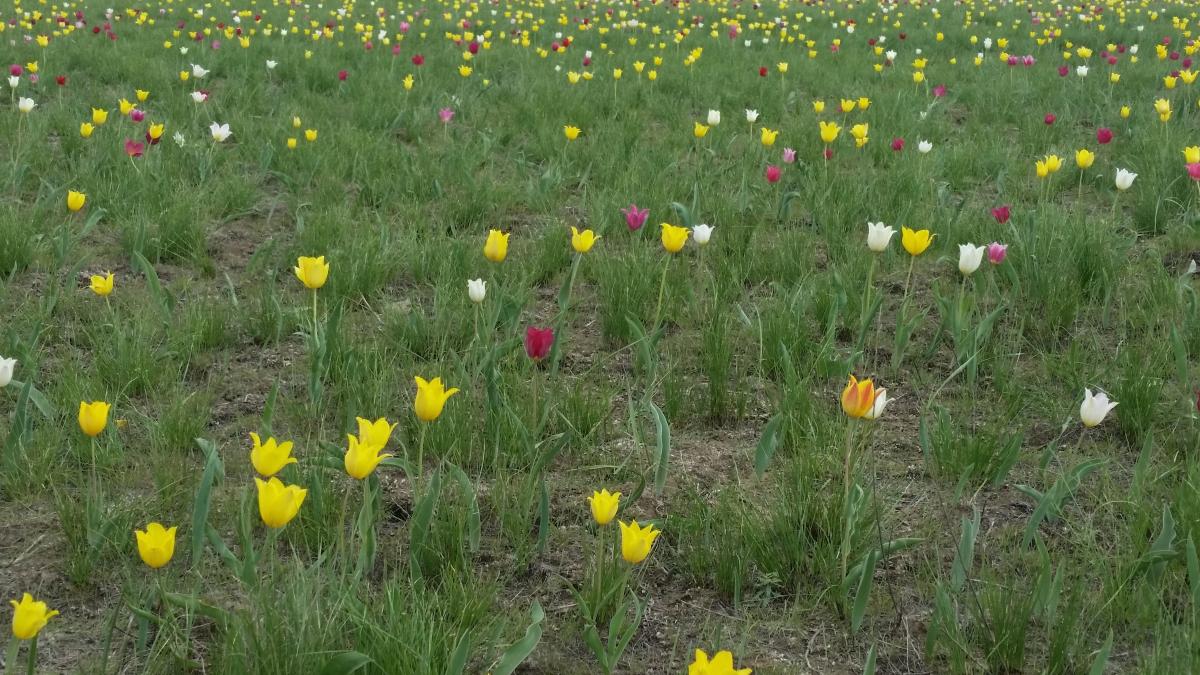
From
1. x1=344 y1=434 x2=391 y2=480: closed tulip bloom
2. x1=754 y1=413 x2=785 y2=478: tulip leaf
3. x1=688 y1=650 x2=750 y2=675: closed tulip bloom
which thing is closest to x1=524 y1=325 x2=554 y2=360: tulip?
x1=754 y1=413 x2=785 y2=478: tulip leaf

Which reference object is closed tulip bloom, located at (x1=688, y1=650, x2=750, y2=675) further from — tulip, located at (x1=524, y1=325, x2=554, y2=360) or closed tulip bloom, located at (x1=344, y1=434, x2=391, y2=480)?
tulip, located at (x1=524, y1=325, x2=554, y2=360)

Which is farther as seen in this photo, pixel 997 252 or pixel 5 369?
pixel 997 252

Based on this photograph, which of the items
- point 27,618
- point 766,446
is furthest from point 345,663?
point 766,446

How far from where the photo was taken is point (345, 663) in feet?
5.09

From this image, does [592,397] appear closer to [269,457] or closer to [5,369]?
[269,457]

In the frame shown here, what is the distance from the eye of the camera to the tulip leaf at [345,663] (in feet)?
5.06

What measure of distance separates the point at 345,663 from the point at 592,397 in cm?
127

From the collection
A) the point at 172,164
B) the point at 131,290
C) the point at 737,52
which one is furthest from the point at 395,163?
the point at 737,52

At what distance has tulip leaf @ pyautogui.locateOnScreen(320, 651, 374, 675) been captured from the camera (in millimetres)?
1542

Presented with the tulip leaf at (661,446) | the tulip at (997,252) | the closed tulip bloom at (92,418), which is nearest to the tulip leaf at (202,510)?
the closed tulip bloom at (92,418)

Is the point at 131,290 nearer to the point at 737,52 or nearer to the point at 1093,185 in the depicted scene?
the point at 1093,185

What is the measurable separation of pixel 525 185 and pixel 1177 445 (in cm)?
303

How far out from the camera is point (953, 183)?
4809 millimetres

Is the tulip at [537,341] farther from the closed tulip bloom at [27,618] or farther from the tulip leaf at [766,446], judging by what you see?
the closed tulip bloom at [27,618]
